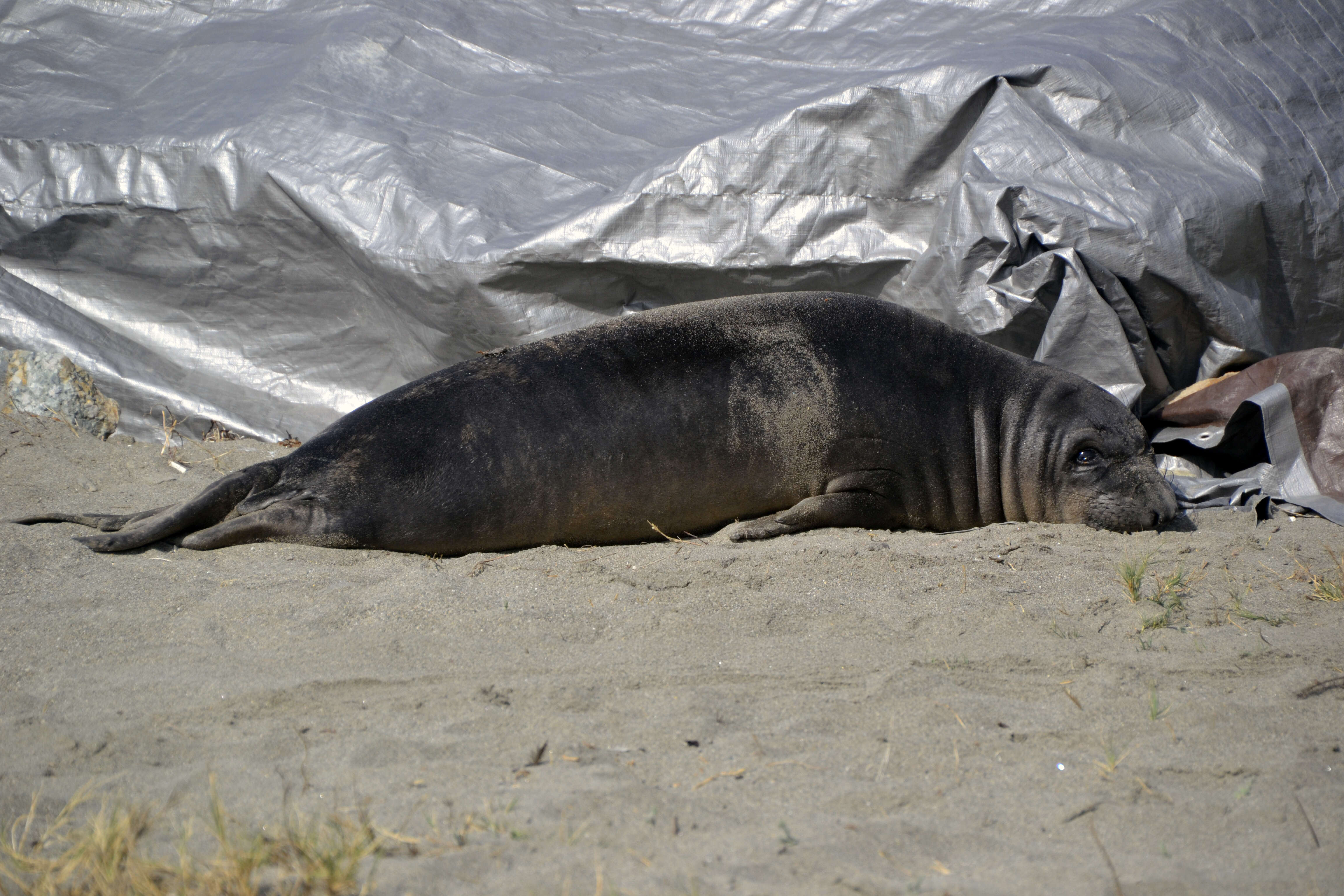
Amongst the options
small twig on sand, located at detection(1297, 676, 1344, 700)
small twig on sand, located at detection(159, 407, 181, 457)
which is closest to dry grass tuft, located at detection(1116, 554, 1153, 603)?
small twig on sand, located at detection(1297, 676, 1344, 700)

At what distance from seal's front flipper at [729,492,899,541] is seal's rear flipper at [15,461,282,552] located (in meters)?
1.56

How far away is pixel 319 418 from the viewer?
13.8 feet

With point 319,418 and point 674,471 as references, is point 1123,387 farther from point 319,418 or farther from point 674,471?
point 319,418

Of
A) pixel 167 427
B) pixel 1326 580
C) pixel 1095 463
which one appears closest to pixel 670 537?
pixel 1095 463

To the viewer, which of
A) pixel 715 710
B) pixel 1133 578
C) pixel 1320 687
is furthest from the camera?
pixel 1133 578

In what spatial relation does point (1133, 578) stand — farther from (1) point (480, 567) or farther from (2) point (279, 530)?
(2) point (279, 530)

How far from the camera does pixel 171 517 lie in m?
2.80

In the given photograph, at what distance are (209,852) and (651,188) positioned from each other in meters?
3.06

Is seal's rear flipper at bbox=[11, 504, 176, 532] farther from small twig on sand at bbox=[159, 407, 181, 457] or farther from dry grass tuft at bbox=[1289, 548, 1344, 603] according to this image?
dry grass tuft at bbox=[1289, 548, 1344, 603]

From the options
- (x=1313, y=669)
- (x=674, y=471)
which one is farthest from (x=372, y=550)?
(x=1313, y=669)

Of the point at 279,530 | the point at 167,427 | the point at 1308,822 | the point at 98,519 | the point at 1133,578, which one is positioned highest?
the point at 1308,822

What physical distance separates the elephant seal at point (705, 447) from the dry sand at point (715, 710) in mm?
186

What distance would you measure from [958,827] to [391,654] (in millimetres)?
1256

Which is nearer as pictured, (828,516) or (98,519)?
(98,519)
